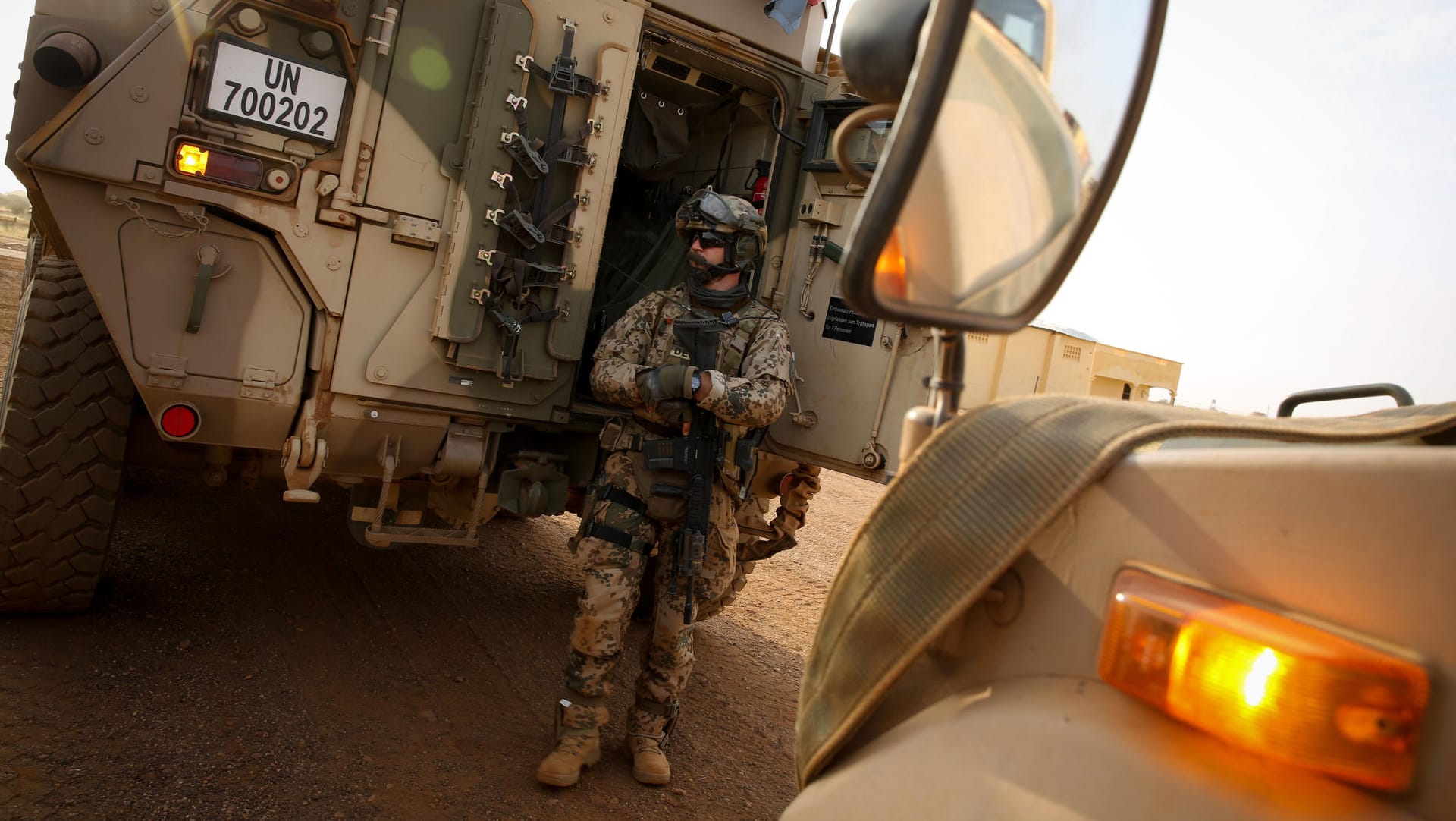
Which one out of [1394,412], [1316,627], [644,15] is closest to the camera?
[1316,627]

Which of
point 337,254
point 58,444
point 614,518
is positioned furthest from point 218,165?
point 614,518

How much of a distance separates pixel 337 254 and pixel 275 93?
1.86 feet

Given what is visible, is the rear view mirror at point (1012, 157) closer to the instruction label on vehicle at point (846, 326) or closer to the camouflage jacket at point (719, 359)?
the camouflage jacket at point (719, 359)

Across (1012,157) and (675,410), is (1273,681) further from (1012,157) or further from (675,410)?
(675,410)

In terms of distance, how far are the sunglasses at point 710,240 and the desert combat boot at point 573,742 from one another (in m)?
1.73

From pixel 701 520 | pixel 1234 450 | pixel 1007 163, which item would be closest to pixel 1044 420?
pixel 1234 450

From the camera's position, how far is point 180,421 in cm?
341

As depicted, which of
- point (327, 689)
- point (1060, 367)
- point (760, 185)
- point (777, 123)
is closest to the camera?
point (327, 689)

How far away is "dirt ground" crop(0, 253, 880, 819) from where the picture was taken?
9.78ft

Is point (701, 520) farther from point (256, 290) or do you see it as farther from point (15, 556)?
point (15, 556)

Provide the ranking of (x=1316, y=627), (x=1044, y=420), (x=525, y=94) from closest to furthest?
(x=1316, y=627), (x=1044, y=420), (x=525, y=94)

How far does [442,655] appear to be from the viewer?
4.27 m

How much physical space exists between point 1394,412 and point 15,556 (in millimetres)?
4116

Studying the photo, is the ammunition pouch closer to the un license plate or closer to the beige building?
the un license plate
